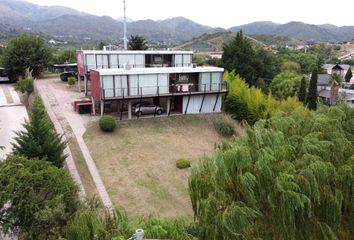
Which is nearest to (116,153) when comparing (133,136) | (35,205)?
(133,136)

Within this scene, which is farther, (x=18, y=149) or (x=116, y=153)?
(x=116, y=153)

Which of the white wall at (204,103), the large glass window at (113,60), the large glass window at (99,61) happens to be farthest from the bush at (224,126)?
the large glass window at (99,61)

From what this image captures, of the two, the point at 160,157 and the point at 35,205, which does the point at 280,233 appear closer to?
the point at 35,205

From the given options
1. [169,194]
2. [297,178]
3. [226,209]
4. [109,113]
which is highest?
[297,178]

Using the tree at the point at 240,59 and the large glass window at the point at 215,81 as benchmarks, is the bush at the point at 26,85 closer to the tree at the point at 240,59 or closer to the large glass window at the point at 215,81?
the large glass window at the point at 215,81

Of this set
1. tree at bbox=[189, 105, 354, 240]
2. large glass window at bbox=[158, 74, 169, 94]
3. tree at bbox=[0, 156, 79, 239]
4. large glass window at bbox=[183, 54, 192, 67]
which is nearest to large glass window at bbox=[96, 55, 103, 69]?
large glass window at bbox=[158, 74, 169, 94]

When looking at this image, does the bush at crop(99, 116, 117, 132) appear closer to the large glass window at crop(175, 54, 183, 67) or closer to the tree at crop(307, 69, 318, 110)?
the large glass window at crop(175, 54, 183, 67)

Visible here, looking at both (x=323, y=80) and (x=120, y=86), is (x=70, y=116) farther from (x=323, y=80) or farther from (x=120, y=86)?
(x=323, y=80)

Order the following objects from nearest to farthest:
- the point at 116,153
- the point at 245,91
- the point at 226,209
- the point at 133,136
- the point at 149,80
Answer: the point at 226,209 → the point at 116,153 → the point at 133,136 → the point at 149,80 → the point at 245,91
